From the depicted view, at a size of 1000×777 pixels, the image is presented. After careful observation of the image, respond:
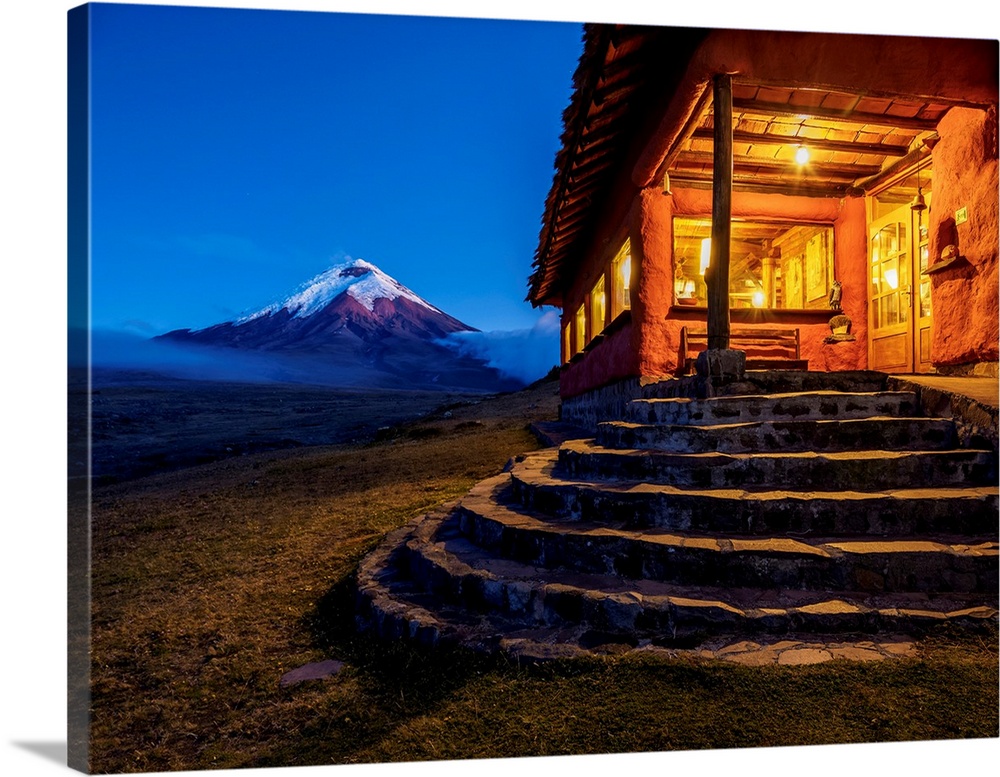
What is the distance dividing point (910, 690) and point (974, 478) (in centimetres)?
151

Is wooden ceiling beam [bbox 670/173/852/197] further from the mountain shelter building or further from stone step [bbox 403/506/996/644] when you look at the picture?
stone step [bbox 403/506/996/644]

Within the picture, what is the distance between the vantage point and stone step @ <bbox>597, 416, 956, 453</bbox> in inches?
123

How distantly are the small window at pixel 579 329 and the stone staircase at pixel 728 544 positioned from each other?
7.20 meters

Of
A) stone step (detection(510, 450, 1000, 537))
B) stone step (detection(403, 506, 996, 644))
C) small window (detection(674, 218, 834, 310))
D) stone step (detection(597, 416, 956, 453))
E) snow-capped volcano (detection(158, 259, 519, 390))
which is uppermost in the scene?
snow-capped volcano (detection(158, 259, 519, 390))

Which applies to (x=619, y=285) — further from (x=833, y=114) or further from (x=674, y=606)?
(x=674, y=606)

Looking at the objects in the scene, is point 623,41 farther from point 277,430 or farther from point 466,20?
point 277,430

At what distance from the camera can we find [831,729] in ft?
6.44

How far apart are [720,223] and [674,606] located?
328cm

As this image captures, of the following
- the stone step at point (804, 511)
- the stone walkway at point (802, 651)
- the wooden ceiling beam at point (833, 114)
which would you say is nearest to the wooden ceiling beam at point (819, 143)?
the wooden ceiling beam at point (833, 114)

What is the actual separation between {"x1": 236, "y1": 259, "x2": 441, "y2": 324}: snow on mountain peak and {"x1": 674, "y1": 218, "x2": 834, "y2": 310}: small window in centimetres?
10247

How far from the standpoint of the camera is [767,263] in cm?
945

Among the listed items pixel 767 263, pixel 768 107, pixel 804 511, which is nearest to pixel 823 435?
pixel 804 511

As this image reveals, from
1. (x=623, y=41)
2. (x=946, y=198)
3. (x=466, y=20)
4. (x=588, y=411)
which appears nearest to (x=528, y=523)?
(x=466, y=20)

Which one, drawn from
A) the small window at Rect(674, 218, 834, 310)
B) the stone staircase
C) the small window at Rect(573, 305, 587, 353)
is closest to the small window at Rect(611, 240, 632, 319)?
the small window at Rect(674, 218, 834, 310)
